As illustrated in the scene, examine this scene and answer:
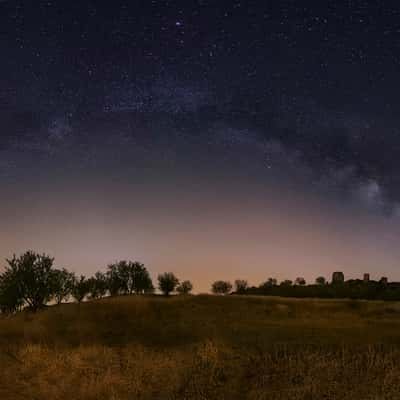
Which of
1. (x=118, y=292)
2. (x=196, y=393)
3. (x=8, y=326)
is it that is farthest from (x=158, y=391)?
(x=118, y=292)

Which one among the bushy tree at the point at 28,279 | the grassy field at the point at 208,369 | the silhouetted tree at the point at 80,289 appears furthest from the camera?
the silhouetted tree at the point at 80,289

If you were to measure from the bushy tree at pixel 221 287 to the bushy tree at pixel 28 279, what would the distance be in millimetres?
78346

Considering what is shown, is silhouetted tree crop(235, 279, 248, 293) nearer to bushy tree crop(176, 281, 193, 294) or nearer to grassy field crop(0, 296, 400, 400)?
bushy tree crop(176, 281, 193, 294)

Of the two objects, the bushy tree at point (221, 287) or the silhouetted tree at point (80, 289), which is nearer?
the silhouetted tree at point (80, 289)

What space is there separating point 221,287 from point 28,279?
80535mm

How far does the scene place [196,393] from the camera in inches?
480

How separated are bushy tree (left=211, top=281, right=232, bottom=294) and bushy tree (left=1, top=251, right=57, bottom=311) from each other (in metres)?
78.3

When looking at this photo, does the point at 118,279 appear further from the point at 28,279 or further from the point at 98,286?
the point at 28,279

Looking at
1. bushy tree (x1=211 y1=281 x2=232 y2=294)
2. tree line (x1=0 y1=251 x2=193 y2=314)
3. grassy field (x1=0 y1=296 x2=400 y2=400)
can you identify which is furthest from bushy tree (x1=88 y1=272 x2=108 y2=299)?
grassy field (x1=0 y1=296 x2=400 y2=400)

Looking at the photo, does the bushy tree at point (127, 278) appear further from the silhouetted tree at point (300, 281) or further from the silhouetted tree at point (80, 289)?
the silhouetted tree at point (300, 281)

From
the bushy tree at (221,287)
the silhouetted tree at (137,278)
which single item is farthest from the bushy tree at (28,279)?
the bushy tree at (221,287)

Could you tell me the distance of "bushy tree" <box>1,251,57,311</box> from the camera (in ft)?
159

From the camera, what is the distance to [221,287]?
404 feet

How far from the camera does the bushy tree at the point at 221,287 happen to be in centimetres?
12319
